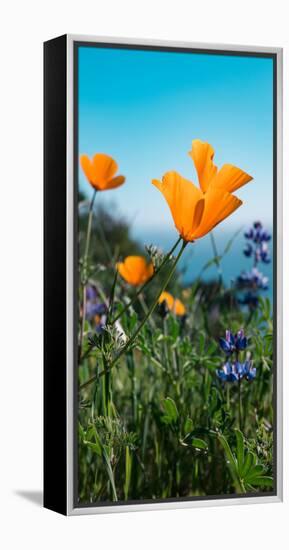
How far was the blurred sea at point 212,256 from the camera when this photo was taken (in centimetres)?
568

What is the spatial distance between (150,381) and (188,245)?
0.61 meters

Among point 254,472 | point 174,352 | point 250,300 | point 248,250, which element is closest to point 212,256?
point 248,250

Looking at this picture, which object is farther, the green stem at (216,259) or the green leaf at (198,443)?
the green stem at (216,259)

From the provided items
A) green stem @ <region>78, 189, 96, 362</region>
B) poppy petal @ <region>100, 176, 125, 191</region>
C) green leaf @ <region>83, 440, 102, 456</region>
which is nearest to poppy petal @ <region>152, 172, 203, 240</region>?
poppy petal @ <region>100, 176, 125, 191</region>

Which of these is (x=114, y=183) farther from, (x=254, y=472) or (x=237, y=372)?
(x=254, y=472)

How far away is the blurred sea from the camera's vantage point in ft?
18.6

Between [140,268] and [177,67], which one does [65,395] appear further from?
[177,67]

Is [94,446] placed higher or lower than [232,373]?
lower

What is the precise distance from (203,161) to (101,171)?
0.41 m

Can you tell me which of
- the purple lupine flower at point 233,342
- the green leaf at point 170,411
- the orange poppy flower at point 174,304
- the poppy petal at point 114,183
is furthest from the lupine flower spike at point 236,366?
the poppy petal at point 114,183

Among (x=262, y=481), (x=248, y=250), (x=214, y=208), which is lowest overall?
(x=262, y=481)

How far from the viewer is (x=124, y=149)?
561 centimetres

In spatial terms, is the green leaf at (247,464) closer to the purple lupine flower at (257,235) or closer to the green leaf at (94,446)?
the green leaf at (94,446)

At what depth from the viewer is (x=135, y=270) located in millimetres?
5742
